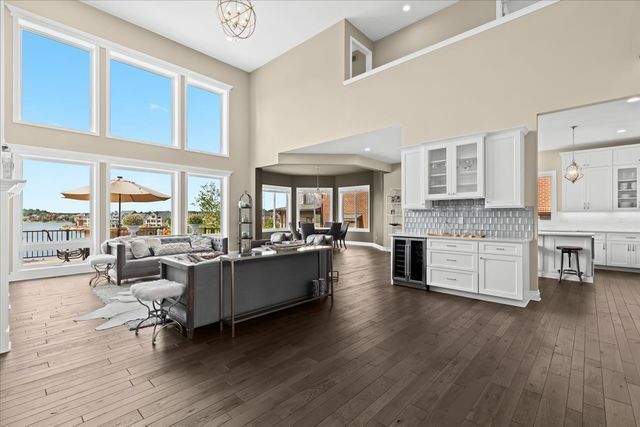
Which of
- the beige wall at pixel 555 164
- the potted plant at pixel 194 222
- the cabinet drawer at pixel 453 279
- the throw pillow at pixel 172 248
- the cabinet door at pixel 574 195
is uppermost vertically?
the beige wall at pixel 555 164

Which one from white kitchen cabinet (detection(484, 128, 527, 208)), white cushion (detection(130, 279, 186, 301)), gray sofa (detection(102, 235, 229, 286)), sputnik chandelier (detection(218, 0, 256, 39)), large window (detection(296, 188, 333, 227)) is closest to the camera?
white cushion (detection(130, 279, 186, 301))

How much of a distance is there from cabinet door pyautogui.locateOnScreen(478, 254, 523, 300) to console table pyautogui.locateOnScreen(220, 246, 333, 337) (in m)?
2.20

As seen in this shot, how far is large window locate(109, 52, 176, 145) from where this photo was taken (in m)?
6.95

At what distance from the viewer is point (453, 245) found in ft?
15.0

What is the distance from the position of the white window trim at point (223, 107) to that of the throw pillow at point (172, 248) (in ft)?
9.90

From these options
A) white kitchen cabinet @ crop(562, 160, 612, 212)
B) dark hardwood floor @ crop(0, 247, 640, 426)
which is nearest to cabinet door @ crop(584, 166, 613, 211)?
white kitchen cabinet @ crop(562, 160, 612, 212)

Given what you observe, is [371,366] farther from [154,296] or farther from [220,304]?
[154,296]

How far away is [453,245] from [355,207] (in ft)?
25.9

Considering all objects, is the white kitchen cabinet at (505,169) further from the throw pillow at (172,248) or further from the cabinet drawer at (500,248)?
the throw pillow at (172,248)

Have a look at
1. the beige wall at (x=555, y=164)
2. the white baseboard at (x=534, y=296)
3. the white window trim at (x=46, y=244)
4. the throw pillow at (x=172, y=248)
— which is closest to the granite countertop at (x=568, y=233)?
the white baseboard at (x=534, y=296)

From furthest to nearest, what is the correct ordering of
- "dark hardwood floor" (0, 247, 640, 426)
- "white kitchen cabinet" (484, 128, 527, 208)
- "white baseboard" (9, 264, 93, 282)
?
"white baseboard" (9, 264, 93, 282) < "white kitchen cabinet" (484, 128, 527, 208) < "dark hardwood floor" (0, 247, 640, 426)

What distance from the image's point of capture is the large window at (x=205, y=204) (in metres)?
8.11

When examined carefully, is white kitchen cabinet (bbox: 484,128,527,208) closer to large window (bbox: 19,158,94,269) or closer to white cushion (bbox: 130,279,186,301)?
white cushion (bbox: 130,279,186,301)

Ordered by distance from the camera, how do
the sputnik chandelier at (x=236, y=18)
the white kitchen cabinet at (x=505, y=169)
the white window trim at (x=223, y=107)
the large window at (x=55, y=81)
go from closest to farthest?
1. the sputnik chandelier at (x=236, y=18)
2. the white kitchen cabinet at (x=505, y=169)
3. the large window at (x=55, y=81)
4. the white window trim at (x=223, y=107)
